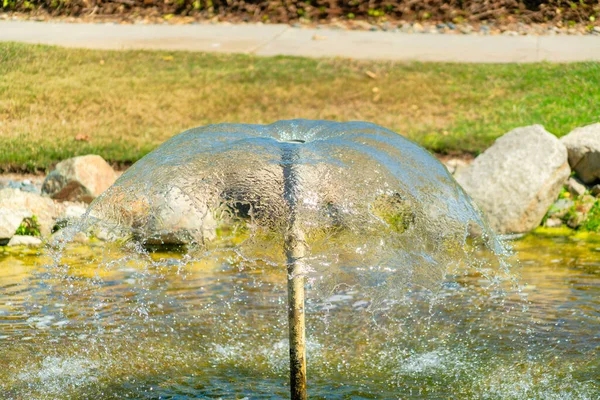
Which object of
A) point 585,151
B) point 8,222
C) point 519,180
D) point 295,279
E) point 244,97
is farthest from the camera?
point 244,97

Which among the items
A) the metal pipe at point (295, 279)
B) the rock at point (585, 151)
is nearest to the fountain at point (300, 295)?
the metal pipe at point (295, 279)

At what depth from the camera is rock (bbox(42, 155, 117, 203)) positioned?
7691 mm

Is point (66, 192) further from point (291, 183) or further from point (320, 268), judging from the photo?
point (291, 183)

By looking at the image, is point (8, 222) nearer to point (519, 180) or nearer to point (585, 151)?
point (519, 180)

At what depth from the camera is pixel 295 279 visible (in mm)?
3938

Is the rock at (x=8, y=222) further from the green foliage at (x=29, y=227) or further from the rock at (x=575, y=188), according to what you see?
the rock at (x=575, y=188)

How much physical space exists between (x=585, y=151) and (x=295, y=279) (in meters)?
4.68

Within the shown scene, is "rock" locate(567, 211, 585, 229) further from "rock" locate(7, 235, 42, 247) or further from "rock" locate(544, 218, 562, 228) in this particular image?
"rock" locate(7, 235, 42, 247)

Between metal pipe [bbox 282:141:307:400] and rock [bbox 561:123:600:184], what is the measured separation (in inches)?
179

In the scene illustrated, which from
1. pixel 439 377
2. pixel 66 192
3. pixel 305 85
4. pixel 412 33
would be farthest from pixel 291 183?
pixel 412 33

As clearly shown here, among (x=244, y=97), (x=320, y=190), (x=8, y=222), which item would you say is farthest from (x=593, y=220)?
(x=8, y=222)

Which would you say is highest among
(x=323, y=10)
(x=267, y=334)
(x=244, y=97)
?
(x=323, y=10)

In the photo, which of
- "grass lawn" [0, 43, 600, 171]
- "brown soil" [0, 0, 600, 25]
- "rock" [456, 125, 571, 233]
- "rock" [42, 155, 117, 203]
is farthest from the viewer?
"brown soil" [0, 0, 600, 25]

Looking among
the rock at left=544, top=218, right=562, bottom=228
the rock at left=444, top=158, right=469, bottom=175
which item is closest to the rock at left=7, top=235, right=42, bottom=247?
the rock at left=444, top=158, right=469, bottom=175
